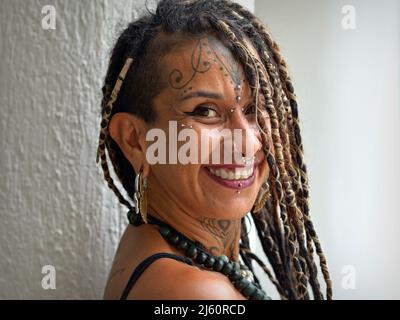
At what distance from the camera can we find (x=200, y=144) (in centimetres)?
109

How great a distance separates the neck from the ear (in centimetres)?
7

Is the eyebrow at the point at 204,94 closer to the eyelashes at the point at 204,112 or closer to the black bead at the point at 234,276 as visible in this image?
the eyelashes at the point at 204,112

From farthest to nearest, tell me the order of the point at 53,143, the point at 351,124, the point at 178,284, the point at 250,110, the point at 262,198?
the point at 351,124, the point at 53,143, the point at 262,198, the point at 250,110, the point at 178,284

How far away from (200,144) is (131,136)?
0.49ft

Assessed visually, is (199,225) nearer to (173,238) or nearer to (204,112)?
(173,238)

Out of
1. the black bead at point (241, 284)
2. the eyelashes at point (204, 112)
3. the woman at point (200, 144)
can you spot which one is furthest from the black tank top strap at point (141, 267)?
the eyelashes at point (204, 112)

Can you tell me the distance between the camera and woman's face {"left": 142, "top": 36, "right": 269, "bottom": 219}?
1090mm

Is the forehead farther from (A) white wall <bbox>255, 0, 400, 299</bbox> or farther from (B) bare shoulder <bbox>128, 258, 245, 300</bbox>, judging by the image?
(A) white wall <bbox>255, 0, 400, 299</bbox>

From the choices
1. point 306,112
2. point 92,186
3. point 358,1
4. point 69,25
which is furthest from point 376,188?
point 69,25

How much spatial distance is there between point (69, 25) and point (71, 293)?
56 cm

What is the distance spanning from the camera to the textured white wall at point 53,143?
1.43 m

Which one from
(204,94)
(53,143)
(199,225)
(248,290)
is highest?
(204,94)

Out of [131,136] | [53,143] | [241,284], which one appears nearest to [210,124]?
[131,136]

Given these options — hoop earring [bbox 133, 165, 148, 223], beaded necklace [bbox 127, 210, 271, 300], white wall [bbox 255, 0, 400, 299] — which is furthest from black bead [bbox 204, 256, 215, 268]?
white wall [bbox 255, 0, 400, 299]
